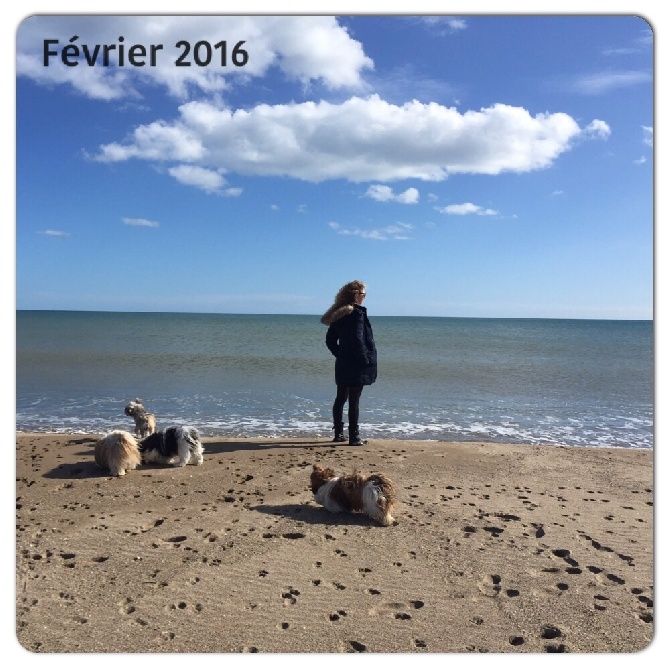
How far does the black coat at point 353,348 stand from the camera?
27.9 ft

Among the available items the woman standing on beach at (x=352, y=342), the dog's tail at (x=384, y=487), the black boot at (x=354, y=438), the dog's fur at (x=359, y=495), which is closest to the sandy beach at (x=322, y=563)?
the dog's fur at (x=359, y=495)

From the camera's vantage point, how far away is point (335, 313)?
8555 millimetres

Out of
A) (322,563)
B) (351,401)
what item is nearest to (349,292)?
(351,401)

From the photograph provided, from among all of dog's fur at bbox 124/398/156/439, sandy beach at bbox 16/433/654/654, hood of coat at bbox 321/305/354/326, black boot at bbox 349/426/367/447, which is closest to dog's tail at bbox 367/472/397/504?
sandy beach at bbox 16/433/654/654

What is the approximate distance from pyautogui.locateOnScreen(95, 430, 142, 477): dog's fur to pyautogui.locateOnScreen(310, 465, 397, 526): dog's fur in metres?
2.54

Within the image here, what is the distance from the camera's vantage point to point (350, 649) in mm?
3490

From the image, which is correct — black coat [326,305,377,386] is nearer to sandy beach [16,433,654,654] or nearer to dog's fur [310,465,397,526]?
sandy beach [16,433,654,654]

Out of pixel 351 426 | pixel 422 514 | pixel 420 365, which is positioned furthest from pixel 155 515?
pixel 420 365

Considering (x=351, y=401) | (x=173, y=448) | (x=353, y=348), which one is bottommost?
(x=173, y=448)

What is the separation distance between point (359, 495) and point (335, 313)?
3.53m

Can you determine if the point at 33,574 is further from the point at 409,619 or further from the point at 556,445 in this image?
the point at 556,445

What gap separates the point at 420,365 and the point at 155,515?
63.9 feet

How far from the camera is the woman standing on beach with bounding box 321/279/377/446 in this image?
8516 millimetres

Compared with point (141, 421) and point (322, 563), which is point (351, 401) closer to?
point (141, 421)
